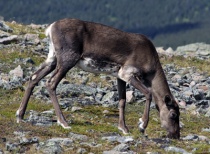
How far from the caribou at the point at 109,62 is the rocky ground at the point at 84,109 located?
61 cm

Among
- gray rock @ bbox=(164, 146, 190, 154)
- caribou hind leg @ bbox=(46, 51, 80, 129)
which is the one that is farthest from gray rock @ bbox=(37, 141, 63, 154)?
caribou hind leg @ bbox=(46, 51, 80, 129)

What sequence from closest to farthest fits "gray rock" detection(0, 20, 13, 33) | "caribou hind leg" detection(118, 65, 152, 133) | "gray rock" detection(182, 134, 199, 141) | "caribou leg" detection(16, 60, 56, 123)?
"gray rock" detection(182, 134, 199, 141) → "caribou leg" detection(16, 60, 56, 123) → "caribou hind leg" detection(118, 65, 152, 133) → "gray rock" detection(0, 20, 13, 33)

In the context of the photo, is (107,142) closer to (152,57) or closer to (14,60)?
(152,57)

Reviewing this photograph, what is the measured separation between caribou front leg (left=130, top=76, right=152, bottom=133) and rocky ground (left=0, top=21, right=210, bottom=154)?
34 centimetres

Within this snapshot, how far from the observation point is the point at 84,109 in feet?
77.2

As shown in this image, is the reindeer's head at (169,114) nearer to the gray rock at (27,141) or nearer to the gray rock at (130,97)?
the gray rock at (27,141)

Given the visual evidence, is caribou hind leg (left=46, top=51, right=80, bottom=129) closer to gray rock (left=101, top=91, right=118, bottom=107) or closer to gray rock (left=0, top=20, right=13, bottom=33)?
gray rock (left=101, top=91, right=118, bottom=107)

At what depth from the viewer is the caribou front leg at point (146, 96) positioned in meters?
20.3

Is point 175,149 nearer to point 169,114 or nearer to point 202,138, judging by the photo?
point 202,138

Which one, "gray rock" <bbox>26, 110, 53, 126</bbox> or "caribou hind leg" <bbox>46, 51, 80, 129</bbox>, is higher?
"caribou hind leg" <bbox>46, 51, 80, 129</bbox>

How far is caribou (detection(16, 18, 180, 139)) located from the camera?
2039 cm

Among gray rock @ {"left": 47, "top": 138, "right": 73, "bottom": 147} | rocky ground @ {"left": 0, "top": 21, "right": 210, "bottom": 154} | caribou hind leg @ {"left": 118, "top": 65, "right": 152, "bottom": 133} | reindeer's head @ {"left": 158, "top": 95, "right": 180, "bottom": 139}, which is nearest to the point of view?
gray rock @ {"left": 47, "top": 138, "right": 73, "bottom": 147}

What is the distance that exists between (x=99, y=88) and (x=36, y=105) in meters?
5.17

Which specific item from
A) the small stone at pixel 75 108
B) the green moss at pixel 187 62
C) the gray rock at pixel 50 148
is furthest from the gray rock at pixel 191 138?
the green moss at pixel 187 62
